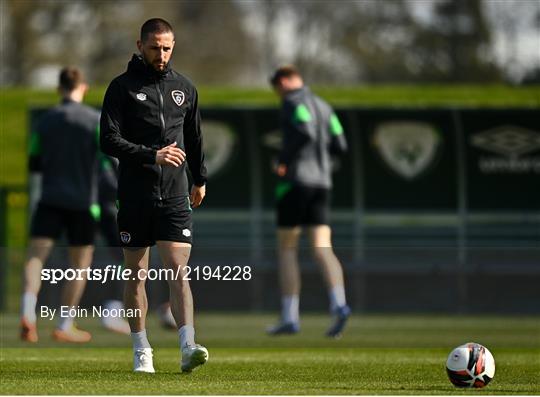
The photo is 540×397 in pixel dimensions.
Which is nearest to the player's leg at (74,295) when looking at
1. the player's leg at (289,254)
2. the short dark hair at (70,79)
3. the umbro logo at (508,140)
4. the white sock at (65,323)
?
the white sock at (65,323)

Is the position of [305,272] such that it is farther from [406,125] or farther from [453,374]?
[406,125]

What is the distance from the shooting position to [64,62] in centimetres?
3928

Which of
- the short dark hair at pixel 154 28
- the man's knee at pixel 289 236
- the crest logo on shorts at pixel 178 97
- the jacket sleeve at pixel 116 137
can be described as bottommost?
the man's knee at pixel 289 236

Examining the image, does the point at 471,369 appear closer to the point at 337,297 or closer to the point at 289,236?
the point at 337,297

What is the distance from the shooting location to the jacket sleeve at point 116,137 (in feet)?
30.2

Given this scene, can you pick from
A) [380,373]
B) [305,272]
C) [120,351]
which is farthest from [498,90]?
[380,373]

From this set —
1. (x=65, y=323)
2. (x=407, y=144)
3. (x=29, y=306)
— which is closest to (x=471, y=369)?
(x=65, y=323)

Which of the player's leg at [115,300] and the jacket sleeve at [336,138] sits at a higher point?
the jacket sleeve at [336,138]

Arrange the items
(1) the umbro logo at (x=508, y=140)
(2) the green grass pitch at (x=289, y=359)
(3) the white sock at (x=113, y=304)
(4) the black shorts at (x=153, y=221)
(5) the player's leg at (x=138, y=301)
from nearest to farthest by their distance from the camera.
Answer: (2) the green grass pitch at (x=289, y=359) < (4) the black shorts at (x=153, y=221) < (5) the player's leg at (x=138, y=301) < (3) the white sock at (x=113, y=304) < (1) the umbro logo at (x=508, y=140)

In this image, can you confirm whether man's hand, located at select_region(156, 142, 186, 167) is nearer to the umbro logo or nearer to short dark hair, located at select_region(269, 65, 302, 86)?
short dark hair, located at select_region(269, 65, 302, 86)

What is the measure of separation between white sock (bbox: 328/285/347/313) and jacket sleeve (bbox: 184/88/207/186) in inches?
138

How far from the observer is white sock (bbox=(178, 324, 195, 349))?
938 cm

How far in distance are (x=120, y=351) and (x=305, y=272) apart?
1950mm

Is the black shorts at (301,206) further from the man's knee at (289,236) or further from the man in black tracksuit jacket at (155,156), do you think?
the man in black tracksuit jacket at (155,156)
